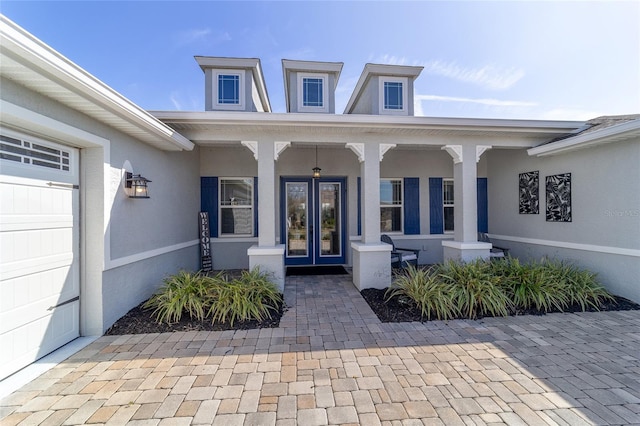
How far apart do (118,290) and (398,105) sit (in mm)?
7277

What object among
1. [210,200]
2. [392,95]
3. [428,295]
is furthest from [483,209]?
[210,200]

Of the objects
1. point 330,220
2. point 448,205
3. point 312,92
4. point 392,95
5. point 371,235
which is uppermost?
point 312,92

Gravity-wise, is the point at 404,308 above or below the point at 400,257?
below

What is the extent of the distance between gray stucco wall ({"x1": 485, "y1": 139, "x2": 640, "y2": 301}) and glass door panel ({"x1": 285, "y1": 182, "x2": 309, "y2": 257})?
5.27 m

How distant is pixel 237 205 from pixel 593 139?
7.33m

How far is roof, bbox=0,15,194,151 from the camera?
1995 mm

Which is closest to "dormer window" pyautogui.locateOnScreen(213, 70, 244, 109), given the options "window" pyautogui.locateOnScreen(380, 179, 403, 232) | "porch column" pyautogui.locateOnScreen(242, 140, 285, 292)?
"porch column" pyautogui.locateOnScreen(242, 140, 285, 292)

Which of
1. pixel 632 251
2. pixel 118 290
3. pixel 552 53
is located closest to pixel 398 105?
pixel 552 53

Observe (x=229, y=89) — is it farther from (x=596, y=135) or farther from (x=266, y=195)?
(x=596, y=135)

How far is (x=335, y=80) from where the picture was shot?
24.1 feet

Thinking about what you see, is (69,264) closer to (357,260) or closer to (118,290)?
(118,290)

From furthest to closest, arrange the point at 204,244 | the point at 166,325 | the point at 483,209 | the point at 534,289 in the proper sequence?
the point at 483,209 < the point at 204,244 < the point at 534,289 < the point at 166,325

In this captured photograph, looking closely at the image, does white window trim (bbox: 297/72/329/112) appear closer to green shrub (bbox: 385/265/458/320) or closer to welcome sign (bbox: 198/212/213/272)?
welcome sign (bbox: 198/212/213/272)

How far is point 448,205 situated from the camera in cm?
746
